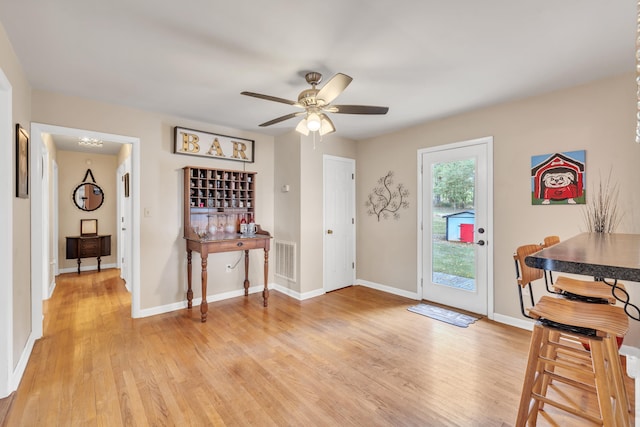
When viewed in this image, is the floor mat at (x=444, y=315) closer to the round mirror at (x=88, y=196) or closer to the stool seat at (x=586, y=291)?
the stool seat at (x=586, y=291)

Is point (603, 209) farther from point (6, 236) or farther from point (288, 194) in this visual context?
point (6, 236)

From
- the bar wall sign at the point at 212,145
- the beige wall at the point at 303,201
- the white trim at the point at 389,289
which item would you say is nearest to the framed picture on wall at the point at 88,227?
the bar wall sign at the point at 212,145

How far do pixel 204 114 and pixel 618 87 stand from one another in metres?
4.00

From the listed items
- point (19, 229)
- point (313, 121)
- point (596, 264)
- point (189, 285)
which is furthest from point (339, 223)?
point (596, 264)

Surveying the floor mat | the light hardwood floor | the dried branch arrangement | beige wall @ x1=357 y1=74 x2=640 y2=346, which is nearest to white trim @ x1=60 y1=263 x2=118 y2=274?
the light hardwood floor

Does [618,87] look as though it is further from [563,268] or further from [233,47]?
[233,47]

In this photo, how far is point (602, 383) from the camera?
1.28 metres

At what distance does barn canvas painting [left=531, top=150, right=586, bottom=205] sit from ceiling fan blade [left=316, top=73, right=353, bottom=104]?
87.5 inches

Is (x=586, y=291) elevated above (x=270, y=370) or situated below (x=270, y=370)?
above

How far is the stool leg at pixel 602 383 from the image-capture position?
1.24 meters

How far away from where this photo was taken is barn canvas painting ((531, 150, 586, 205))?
276cm

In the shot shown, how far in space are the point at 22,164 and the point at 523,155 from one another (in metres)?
4.45

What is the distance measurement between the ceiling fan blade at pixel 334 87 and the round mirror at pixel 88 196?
5703 mm

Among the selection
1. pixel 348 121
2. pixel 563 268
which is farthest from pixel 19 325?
pixel 348 121
